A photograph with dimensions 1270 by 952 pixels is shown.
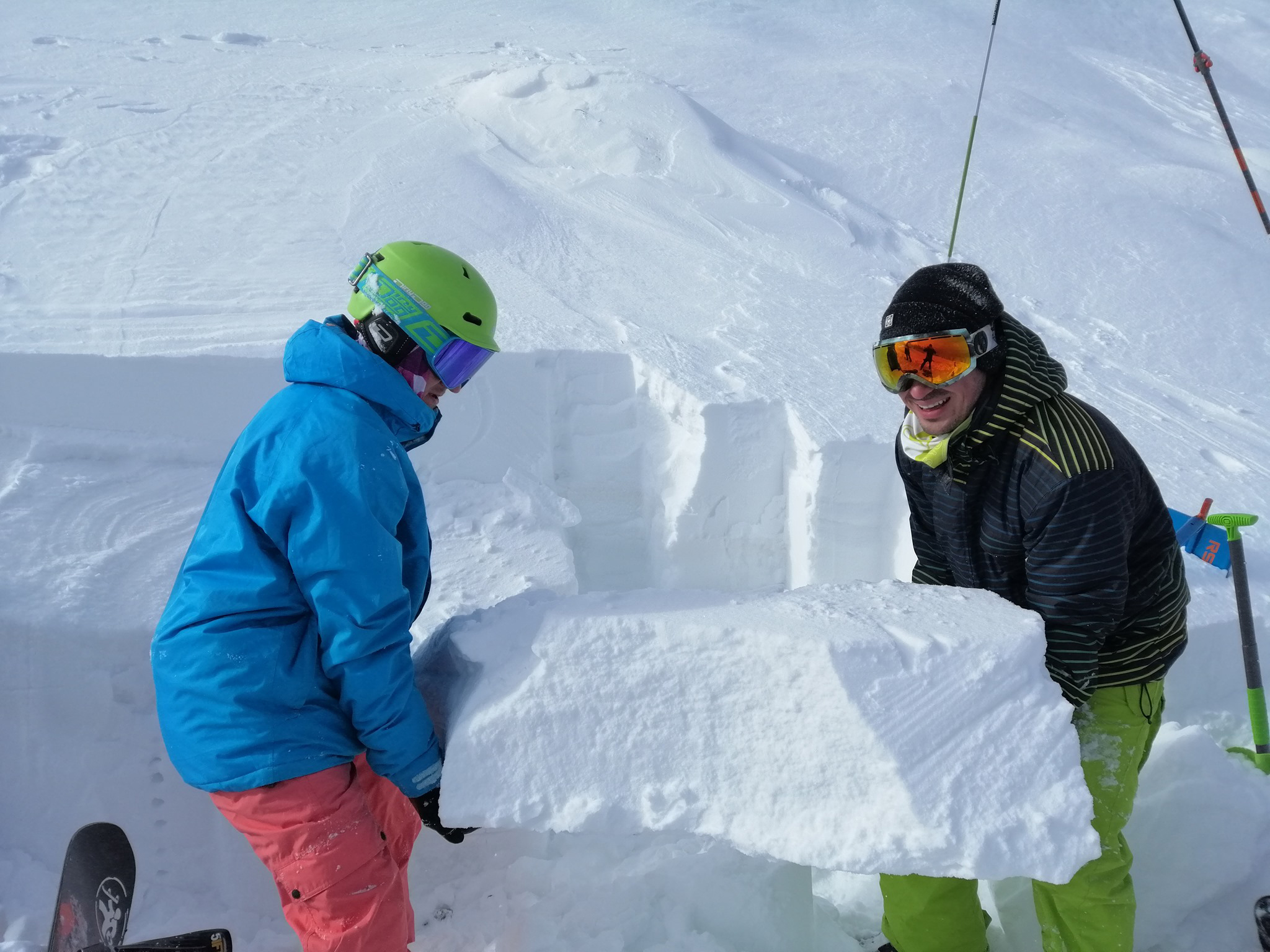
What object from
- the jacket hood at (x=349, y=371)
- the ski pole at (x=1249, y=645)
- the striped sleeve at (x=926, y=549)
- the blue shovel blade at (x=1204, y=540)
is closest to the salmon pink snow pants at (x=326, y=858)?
the jacket hood at (x=349, y=371)

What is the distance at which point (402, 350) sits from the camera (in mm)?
A: 2010

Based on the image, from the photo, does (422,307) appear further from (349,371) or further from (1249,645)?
(1249,645)

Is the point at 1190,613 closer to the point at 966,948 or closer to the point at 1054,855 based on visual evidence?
the point at 966,948

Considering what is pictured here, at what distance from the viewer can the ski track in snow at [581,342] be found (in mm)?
2605

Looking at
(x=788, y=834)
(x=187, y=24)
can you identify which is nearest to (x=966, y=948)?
(x=788, y=834)

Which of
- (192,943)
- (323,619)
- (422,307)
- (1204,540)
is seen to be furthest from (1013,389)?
(192,943)

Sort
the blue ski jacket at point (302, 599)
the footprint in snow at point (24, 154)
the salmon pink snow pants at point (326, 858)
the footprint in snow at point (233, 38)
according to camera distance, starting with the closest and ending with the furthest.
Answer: the blue ski jacket at point (302, 599) → the salmon pink snow pants at point (326, 858) → the footprint in snow at point (24, 154) → the footprint in snow at point (233, 38)

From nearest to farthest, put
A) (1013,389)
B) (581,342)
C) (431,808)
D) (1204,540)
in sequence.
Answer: (1013,389), (431,808), (1204,540), (581,342)

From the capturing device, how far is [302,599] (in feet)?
6.27

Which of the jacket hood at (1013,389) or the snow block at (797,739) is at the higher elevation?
the jacket hood at (1013,389)

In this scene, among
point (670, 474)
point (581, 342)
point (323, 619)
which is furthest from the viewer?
point (581, 342)

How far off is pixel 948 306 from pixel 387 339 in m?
1.16

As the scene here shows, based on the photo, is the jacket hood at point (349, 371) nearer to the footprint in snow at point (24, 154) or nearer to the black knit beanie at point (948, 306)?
the black knit beanie at point (948, 306)

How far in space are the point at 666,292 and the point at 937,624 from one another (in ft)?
10.6
